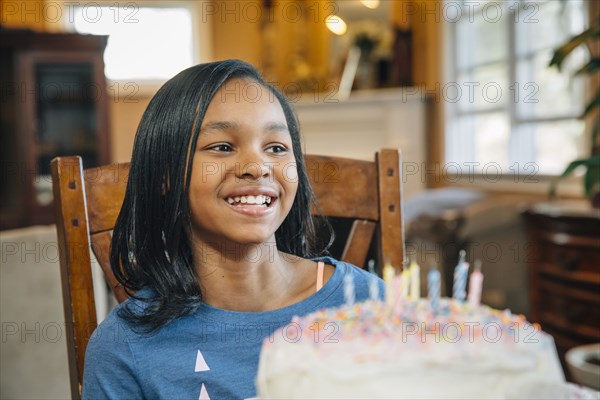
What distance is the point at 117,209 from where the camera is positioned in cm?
118

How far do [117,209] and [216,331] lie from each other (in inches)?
15.0

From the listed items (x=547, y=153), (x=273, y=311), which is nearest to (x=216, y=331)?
(x=273, y=311)

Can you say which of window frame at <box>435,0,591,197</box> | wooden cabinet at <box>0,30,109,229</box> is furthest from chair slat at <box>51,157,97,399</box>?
wooden cabinet at <box>0,30,109,229</box>

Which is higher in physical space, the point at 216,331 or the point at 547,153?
the point at 547,153

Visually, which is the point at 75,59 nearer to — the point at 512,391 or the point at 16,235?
the point at 16,235

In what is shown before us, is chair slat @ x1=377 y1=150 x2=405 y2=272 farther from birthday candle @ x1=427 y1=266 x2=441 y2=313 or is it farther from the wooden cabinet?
the wooden cabinet

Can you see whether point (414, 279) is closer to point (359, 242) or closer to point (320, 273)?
point (320, 273)

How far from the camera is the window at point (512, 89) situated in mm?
3906

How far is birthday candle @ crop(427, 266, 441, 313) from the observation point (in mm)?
589

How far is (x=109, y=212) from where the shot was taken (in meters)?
1.18

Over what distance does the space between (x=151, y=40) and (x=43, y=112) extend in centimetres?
162

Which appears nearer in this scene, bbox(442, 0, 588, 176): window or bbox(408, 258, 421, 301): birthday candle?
bbox(408, 258, 421, 301): birthday candle

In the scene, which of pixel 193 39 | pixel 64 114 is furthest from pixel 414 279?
pixel 193 39

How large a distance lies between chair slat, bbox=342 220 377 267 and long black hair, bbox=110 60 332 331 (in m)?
0.37
